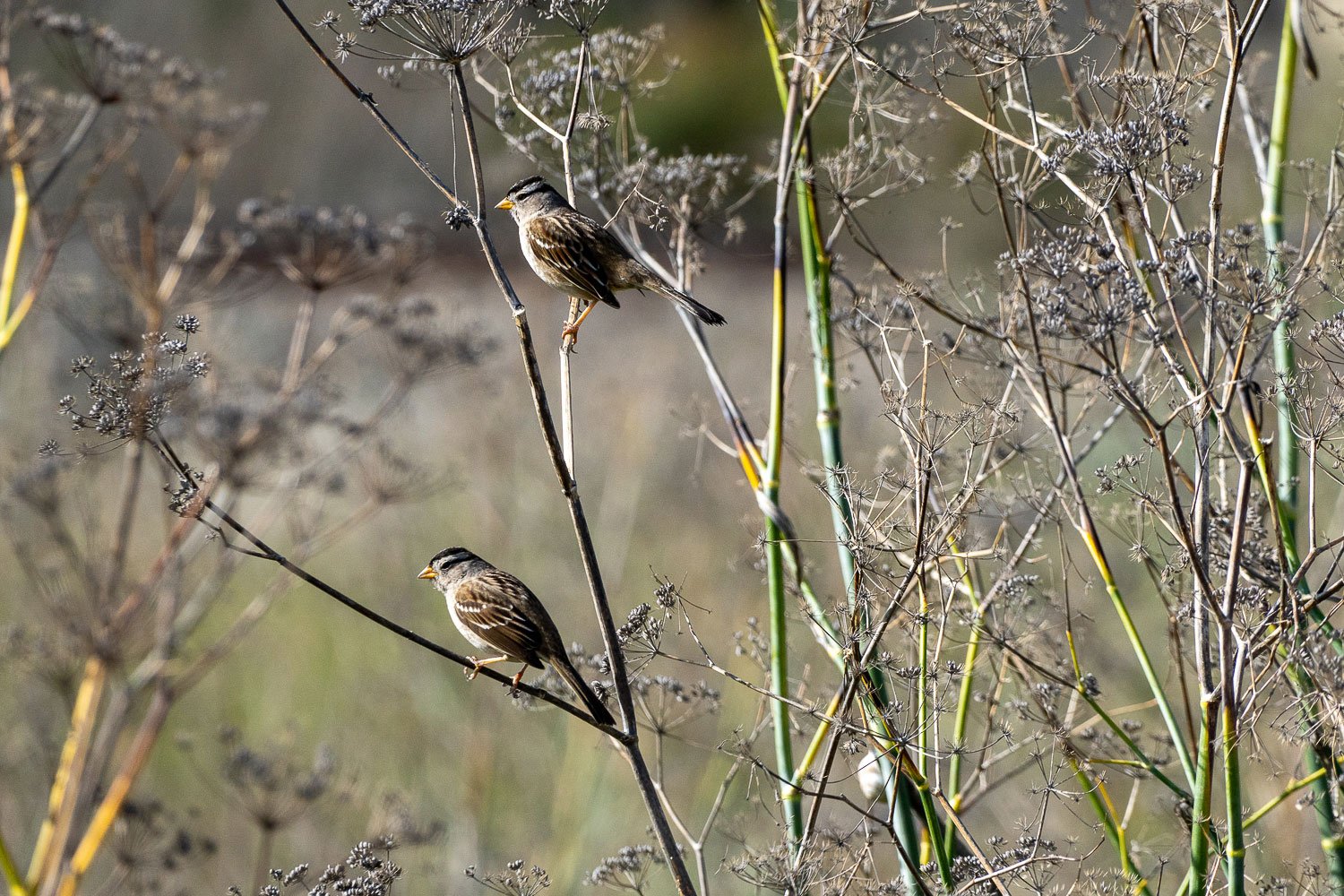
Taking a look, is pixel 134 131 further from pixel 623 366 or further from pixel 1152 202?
pixel 623 366

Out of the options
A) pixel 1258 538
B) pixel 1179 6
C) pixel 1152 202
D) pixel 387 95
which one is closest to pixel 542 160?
pixel 1179 6

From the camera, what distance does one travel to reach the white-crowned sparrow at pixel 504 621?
4281 mm

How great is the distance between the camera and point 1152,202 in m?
6.61

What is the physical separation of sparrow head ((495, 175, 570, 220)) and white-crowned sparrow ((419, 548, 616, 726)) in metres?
1.54

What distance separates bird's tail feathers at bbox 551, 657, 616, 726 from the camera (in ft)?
11.9

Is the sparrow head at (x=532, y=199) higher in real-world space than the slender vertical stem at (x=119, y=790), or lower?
higher

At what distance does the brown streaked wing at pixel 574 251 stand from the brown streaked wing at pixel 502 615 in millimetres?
1203

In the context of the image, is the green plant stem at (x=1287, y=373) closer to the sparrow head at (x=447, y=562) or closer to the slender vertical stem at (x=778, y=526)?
the slender vertical stem at (x=778, y=526)

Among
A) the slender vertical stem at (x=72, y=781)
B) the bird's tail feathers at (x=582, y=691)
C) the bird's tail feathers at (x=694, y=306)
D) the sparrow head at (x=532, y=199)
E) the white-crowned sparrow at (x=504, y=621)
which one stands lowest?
the slender vertical stem at (x=72, y=781)

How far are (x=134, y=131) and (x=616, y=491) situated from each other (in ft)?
14.7

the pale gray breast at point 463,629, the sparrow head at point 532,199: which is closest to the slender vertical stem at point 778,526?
the pale gray breast at point 463,629

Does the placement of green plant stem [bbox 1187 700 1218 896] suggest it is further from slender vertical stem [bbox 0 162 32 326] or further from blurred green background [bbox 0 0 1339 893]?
slender vertical stem [bbox 0 162 32 326]

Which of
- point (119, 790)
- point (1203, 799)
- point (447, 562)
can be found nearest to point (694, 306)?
point (447, 562)

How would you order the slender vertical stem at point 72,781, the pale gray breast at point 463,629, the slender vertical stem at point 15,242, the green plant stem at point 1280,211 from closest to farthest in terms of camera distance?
the green plant stem at point 1280,211 → the slender vertical stem at point 72,781 → the pale gray breast at point 463,629 → the slender vertical stem at point 15,242
